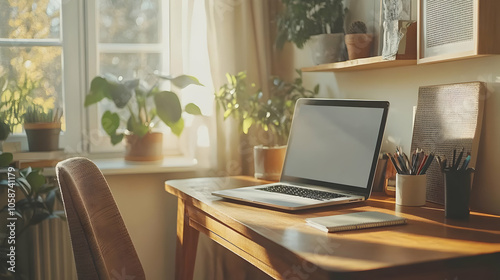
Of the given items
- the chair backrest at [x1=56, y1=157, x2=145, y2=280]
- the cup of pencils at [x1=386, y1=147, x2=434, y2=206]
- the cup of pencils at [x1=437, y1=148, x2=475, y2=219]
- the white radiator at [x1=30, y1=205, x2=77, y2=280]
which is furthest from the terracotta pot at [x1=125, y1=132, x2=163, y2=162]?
the cup of pencils at [x1=437, y1=148, x2=475, y2=219]

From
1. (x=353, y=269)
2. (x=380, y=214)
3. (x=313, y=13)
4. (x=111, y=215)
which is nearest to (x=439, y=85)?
(x=380, y=214)

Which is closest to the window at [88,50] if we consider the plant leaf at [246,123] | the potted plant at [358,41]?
the plant leaf at [246,123]

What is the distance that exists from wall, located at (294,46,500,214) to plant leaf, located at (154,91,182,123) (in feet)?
1.69

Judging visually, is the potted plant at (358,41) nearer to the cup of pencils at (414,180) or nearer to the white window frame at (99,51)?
the cup of pencils at (414,180)

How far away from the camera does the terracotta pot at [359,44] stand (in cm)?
176

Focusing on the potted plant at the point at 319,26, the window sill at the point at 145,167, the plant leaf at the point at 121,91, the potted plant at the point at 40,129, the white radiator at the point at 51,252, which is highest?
the potted plant at the point at 319,26

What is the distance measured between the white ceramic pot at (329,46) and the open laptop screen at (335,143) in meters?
0.17

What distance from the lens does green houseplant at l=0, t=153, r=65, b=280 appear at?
1986 mm

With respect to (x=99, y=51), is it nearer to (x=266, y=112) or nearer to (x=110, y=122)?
(x=110, y=122)

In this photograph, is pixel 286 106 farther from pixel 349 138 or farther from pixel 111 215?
pixel 111 215

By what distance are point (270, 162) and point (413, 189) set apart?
63 centimetres

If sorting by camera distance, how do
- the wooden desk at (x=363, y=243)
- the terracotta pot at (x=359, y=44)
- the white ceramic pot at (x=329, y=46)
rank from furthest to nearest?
the white ceramic pot at (x=329, y=46), the terracotta pot at (x=359, y=44), the wooden desk at (x=363, y=243)

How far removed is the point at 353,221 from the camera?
50.2 inches

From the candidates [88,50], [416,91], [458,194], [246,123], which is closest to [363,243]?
[458,194]
